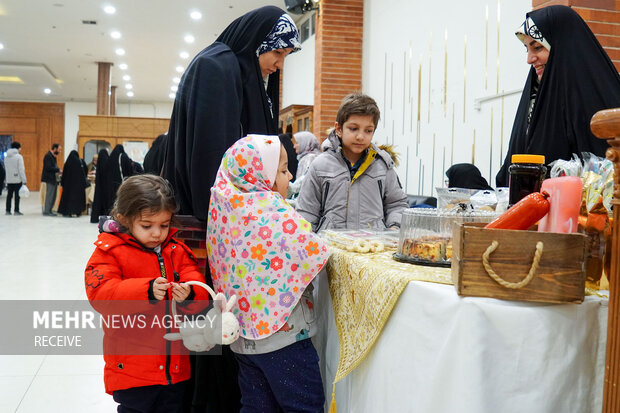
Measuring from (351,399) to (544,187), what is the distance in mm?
780

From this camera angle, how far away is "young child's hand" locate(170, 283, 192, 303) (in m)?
1.40

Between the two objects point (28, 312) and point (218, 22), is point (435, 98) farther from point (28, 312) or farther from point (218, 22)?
point (218, 22)

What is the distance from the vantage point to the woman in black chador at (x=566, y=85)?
6.40 ft

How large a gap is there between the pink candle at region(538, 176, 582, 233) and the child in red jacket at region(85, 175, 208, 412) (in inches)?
37.0

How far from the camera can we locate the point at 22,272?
4.82 meters

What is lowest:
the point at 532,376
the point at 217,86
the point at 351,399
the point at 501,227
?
the point at 351,399

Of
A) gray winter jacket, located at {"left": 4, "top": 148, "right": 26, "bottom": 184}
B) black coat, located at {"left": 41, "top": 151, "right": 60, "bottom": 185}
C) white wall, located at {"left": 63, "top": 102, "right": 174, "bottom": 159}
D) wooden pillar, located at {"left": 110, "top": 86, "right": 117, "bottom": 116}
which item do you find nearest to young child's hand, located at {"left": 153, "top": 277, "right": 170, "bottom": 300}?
gray winter jacket, located at {"left": 4, "top": 148, "right": 26, "bottom": 184}

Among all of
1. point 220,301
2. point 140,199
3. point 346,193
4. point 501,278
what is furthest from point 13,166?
point 501,278

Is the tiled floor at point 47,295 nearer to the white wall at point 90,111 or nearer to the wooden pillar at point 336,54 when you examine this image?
the wooden pillar at point 336,54

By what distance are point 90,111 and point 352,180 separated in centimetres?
2229

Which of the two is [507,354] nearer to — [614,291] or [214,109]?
[614,291]

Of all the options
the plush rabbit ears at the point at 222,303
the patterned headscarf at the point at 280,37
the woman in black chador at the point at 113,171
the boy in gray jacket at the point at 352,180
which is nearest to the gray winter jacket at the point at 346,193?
the boy in gray jacket at the point at 352,180

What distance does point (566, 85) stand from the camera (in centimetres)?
198

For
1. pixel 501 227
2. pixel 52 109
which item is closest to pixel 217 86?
pixel 501 227
